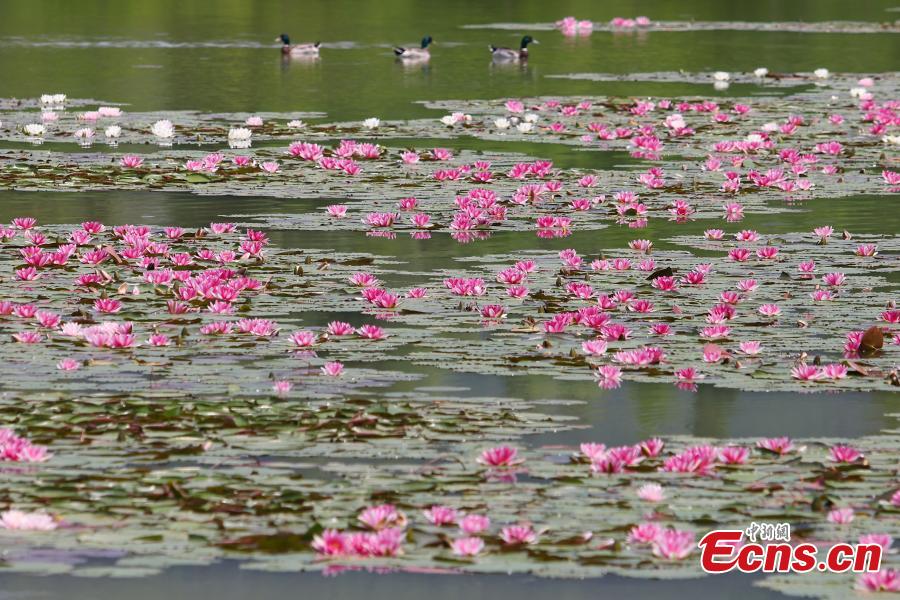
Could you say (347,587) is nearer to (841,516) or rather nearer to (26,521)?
(26,521)

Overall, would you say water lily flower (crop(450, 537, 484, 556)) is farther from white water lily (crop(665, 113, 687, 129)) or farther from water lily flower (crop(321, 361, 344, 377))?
white water lily (crop(665, 113, 687, 129))

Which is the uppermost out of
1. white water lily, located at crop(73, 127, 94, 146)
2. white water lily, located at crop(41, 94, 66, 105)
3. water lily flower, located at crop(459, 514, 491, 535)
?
white water lily, located at crop(41, 94, 66, 105)

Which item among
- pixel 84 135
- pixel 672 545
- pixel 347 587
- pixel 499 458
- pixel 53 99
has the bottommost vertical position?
pixel 347 587

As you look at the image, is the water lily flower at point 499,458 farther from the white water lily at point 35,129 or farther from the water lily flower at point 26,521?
the white water lily at point 35,129

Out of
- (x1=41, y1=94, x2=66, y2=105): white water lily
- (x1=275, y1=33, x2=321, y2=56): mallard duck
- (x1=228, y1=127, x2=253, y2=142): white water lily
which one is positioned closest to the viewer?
(x1=228, y1=127, x2=253, y2=142): white water lily

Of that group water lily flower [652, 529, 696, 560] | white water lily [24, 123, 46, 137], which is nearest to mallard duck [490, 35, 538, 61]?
white water lily [24, 123, 46, 137]

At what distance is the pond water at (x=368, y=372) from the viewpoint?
254 inches

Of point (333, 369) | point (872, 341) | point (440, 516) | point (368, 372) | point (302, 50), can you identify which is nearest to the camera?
point (440, 516)

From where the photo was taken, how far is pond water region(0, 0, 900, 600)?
21.1 ft

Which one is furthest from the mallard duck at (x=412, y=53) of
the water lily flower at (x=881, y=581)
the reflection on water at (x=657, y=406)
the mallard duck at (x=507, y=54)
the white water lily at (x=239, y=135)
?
the water lily flower at (x=881, y=581)

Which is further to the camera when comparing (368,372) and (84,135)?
(84,135)

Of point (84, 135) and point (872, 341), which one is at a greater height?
point (84, 135)

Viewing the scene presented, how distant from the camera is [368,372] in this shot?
934 cm

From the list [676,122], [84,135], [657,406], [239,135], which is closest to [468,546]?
[657,406]
